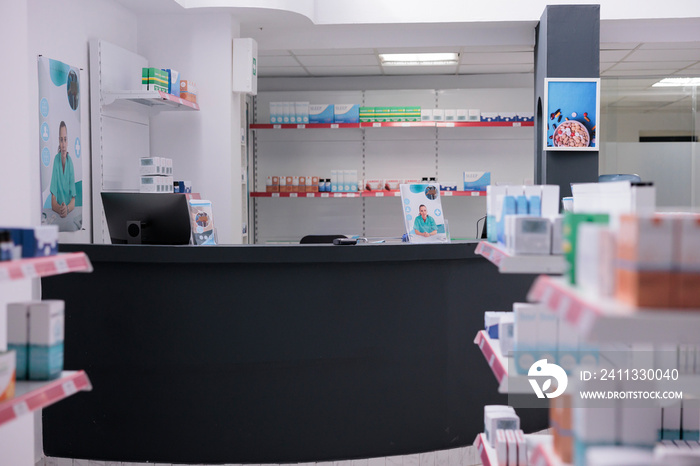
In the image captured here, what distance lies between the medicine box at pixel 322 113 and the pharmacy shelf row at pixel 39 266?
562 cm

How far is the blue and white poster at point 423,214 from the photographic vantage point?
4316 mm

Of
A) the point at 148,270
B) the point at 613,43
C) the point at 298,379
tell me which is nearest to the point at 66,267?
the point at 148,270

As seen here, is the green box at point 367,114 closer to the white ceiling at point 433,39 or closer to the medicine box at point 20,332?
the white ceiling at point 433,39

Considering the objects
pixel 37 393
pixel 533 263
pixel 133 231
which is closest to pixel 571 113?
pixel 133 231

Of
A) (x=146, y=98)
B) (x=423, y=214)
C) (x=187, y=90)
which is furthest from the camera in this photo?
(x=187, y=90)

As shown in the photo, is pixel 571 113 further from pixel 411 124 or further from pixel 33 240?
pixel 33 240

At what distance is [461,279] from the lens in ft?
Result: 12.9

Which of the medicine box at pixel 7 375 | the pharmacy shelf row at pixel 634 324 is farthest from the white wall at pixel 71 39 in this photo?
the pharmacy shelf row at pixel 634 324

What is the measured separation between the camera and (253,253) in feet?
11.7

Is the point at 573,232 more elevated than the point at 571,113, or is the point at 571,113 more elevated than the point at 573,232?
the point at 571,113

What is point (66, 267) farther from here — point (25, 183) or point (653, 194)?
point (653, 194)

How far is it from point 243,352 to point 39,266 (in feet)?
5.62

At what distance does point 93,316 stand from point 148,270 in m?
0.40

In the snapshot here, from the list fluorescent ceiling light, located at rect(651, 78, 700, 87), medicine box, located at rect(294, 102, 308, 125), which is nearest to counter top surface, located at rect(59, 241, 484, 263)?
medicine box, located at rect(294, 102, 308, 125)
